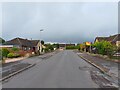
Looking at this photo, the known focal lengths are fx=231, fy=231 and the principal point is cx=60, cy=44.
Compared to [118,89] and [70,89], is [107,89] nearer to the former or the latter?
[118,89]

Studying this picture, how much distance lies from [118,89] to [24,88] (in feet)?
13.6

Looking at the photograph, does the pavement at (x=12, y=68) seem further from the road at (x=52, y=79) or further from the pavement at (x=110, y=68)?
the pavement at (x=110, y=68)

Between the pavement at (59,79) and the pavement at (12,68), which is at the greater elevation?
the pavement at (59,79)

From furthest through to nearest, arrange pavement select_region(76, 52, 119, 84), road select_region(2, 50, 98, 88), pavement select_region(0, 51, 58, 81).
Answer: pavement select_region(0, 51, 58, 81)
pavement select_region(76, 52, 119, 84)
road select_region(2, 50, 98, 88)

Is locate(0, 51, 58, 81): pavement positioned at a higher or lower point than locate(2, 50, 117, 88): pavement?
lower

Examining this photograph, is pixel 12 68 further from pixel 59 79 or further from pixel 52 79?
pixel 59 79

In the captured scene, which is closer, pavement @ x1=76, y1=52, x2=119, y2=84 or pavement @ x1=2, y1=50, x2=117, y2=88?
pavement @ x1=2, y1=50, x2=117, y2=88

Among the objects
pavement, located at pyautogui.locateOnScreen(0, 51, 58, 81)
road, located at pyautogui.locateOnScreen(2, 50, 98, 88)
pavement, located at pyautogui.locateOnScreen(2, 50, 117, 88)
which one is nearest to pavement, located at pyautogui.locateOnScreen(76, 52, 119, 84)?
pavement, located at pyautogui.locateOnScreen(2, 50, 117, 88)

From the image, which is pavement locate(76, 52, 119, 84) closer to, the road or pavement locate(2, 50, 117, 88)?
pavement locate(2, 50, 117, 88)

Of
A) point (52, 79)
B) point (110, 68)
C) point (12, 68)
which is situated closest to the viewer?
point (52, 79)

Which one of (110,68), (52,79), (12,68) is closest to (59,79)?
(52,79)

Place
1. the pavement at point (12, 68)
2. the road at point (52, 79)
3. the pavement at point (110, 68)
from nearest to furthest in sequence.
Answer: the road at point (52, 79) → the pavement at point (110, 68) → the pavement at point (12, 68)

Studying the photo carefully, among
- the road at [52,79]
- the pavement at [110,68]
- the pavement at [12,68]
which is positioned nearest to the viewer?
the road at [52,79]

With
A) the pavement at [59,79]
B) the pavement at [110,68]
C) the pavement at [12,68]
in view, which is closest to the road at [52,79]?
the pavement at [59,79]
